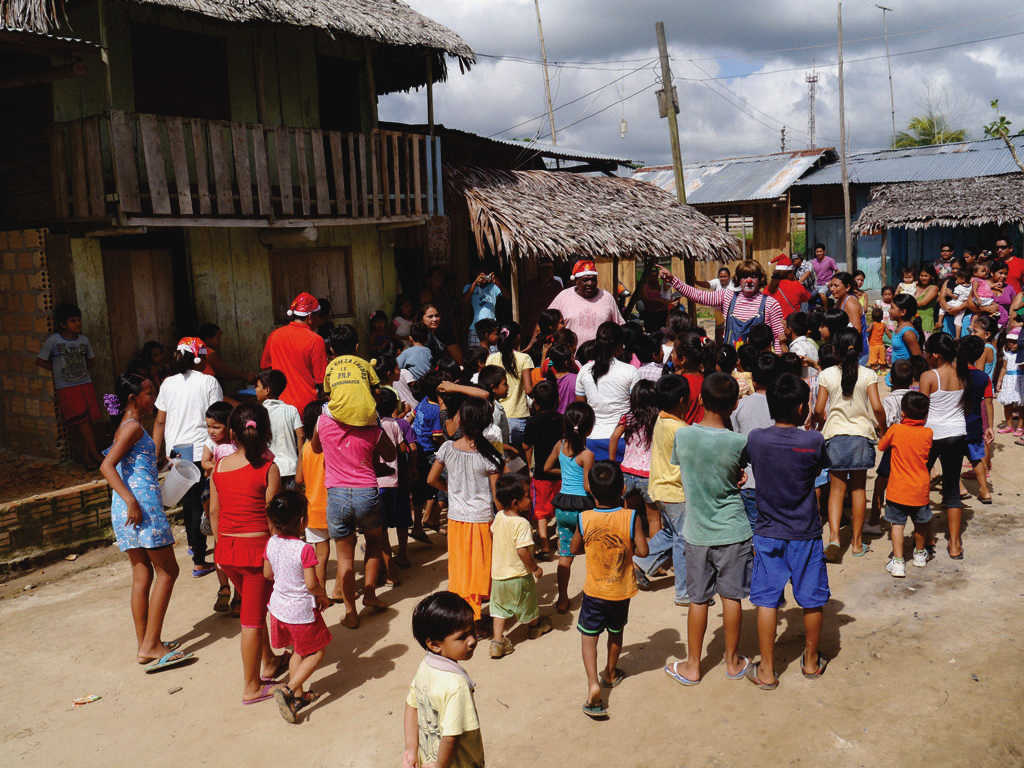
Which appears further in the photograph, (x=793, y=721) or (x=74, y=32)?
(x=74, y=32)

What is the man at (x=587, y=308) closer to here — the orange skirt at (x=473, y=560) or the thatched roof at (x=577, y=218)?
the thatched roof at (x=577, y=218)

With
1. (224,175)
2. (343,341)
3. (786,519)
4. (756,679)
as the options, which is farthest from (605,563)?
(224,175)

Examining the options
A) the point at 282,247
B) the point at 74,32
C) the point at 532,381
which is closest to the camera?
the point at 532,381

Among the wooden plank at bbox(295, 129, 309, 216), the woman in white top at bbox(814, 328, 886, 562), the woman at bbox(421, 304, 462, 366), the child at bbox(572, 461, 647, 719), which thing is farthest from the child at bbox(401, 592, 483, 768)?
the wooden plank at bbox(295, 129, 309, 216)

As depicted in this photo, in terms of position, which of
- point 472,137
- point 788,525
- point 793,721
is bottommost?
point 793,721

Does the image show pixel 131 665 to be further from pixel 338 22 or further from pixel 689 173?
pixel 689 173

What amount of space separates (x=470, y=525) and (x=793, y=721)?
6.85 feet

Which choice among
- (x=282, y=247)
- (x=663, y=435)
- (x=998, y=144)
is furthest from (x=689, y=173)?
(x=663, y=435)

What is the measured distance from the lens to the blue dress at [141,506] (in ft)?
15.9

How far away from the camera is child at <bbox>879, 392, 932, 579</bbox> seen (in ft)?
18.8

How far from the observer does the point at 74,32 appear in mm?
8547

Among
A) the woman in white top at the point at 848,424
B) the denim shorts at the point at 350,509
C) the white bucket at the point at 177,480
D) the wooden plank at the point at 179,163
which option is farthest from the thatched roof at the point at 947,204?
the white bucket at the point at 177,480

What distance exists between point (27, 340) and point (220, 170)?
2536 mm

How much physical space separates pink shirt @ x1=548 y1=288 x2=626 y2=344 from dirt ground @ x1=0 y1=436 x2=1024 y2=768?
2.87m
